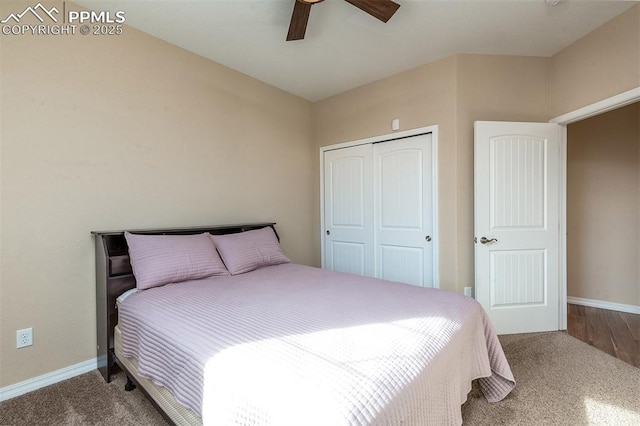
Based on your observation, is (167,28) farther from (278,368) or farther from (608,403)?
(608,403)

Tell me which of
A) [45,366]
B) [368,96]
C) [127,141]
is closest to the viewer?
[45,366]

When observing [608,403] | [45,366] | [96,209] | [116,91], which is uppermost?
[116,91]

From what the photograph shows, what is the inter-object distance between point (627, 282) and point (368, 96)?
3483mm

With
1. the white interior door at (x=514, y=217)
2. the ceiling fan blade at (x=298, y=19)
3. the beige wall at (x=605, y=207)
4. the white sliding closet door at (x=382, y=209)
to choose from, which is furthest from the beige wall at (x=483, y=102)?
the ceiling fan blade at (x=298, y=19)

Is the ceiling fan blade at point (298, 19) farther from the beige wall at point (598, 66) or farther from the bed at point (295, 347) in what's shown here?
the beige wall at point (598, 66)

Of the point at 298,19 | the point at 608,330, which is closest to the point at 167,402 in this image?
the point at 298,19

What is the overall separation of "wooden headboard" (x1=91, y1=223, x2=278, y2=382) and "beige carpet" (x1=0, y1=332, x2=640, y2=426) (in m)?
0.17

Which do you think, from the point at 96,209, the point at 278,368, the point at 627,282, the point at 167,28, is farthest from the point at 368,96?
the point at 627,282

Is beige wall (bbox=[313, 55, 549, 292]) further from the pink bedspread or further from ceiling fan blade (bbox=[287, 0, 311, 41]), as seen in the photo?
ceiling fan blade (bbox=[287, 0, 311, 41])

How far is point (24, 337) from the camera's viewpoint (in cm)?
186

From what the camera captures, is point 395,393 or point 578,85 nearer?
point 395,393

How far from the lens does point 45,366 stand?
1940 millimetres

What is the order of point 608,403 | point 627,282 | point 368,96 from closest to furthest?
1. point 608,403
2. point 627,282
3. point 368,96

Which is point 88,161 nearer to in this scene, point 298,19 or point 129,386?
point 129,386
